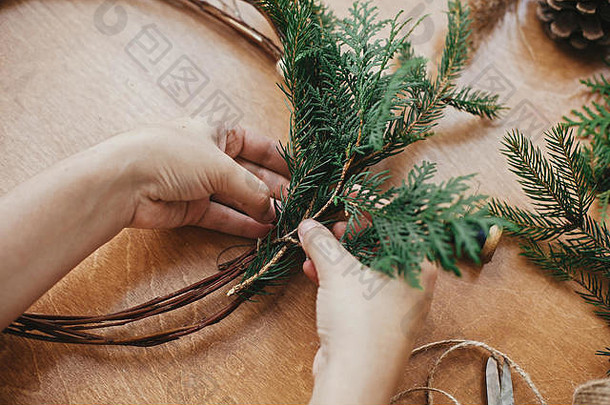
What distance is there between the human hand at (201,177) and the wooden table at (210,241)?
0.07 metres

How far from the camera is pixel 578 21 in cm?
114

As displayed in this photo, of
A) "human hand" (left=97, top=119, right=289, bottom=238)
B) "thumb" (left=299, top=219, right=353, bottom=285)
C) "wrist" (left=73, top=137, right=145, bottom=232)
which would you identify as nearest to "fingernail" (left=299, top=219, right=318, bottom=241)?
"thumb" (left=299, top=219, right=353, bottom=285)

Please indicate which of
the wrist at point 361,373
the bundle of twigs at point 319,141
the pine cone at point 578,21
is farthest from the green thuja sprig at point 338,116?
the pine cone at point 578,21

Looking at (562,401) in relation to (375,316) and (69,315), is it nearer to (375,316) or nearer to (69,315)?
(375,316)

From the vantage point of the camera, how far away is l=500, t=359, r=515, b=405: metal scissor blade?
95 cm

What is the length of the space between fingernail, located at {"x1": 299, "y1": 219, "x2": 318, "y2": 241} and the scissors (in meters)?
0.48

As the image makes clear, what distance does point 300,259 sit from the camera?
1.02 meters

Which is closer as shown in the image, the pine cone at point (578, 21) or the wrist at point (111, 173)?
the wrist at point (111, 173)

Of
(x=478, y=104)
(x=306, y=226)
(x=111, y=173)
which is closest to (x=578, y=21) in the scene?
(x=478, y=104)

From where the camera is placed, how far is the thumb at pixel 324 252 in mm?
807

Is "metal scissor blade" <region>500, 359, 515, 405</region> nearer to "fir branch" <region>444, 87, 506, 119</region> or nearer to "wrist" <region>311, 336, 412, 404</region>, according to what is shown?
"wrist" <region>311, 336, 412, 404</region>

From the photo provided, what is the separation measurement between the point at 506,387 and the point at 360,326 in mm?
410

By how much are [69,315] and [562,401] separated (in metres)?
1.04

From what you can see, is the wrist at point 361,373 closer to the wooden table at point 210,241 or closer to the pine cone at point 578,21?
the wooden table at point 210,241
